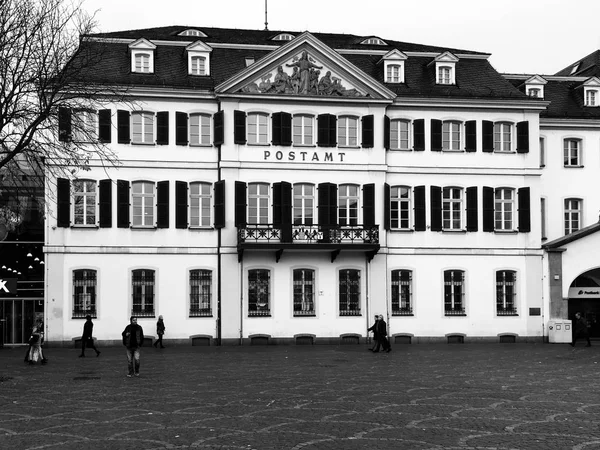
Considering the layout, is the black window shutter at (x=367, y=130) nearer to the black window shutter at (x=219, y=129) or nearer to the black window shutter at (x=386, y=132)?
the black window shutter at (x=386, y=132)

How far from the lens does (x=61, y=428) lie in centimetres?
1634

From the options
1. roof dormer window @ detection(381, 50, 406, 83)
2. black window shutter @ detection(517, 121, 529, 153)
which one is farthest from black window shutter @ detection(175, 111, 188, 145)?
black window shutter @ detection(517, 121, 529, 153)

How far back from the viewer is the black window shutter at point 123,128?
138 ft

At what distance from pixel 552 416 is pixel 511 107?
98.8 ft

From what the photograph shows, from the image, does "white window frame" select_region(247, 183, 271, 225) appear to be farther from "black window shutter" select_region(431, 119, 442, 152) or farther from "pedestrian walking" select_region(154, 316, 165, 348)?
"black window shutter" select_region(431, 119, 442, 152)

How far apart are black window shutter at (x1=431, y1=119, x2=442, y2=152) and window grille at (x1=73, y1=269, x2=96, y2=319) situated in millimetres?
17029

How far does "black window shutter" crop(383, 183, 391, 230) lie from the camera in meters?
44.1

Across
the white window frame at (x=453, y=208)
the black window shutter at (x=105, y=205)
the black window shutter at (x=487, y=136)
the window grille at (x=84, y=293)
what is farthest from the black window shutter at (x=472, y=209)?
the window grille at (x=84, y=293)

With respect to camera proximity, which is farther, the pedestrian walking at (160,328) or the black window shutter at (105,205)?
the black window shutter at (105,205)

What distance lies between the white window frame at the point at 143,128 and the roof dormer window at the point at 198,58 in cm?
312

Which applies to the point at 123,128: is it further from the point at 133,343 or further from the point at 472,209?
the point at 133,343

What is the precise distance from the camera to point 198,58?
44406mm

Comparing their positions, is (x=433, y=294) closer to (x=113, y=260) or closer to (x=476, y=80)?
(x=476, y=80)

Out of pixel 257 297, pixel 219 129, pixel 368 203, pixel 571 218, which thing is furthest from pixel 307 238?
pixel 571 218
